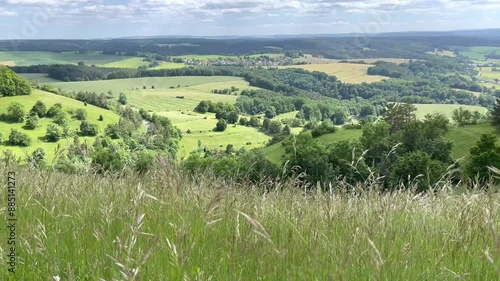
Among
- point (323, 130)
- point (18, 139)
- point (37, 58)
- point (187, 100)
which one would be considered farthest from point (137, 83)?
point (323, 130)

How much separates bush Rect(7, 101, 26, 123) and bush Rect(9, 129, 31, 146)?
1232 centimetres

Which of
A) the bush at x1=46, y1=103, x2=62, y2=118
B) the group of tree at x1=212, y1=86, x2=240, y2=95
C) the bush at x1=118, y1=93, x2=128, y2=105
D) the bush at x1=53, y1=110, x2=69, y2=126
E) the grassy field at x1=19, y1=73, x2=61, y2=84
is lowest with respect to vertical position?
the group of tree at x1=212, y1=86, x2=240, y2=95

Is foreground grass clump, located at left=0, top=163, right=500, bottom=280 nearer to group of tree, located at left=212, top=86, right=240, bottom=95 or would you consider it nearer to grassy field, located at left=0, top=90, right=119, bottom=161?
grassy field, located at left=0, top=90, right=119, bottom=161

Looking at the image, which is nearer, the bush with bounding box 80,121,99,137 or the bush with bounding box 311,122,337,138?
the bush with bounding box 311,122,337,138

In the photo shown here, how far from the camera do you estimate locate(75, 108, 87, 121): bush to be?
343 ft

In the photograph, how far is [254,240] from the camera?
263cm

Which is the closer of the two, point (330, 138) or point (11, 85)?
point (330, 138)

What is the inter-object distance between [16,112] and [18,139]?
14646 millimetres

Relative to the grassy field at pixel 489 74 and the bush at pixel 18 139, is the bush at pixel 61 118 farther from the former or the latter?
the grassy field at pixel 489 74

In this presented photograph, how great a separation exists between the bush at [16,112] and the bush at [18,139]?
40.4 feet

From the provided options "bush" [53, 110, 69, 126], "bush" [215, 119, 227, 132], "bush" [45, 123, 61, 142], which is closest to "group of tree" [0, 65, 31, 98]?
"bush" [53, 110, 69, 126]

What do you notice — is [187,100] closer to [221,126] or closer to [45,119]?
[221,126]

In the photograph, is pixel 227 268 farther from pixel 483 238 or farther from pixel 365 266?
pixel 483 238

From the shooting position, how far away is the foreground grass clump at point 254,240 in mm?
2367
